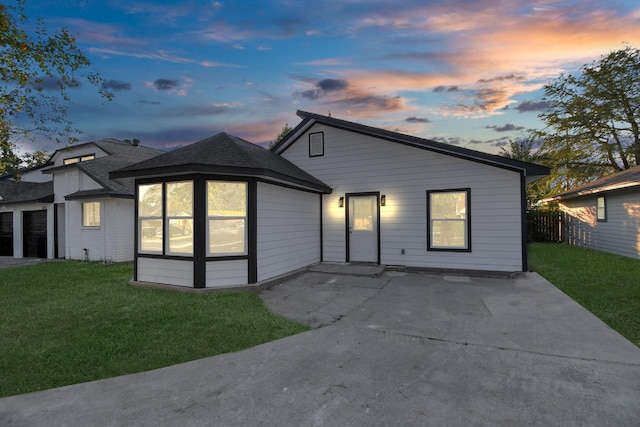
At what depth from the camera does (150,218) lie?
7.18m

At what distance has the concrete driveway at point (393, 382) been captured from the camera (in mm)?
2480

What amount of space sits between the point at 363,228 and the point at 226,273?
4.66m

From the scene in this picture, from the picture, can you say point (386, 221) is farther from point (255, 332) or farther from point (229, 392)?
point (229, 392)

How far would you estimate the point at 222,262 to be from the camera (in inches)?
262

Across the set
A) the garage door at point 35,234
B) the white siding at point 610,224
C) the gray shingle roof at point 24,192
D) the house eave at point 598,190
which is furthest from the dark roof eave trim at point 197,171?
the white siding at point 610,224

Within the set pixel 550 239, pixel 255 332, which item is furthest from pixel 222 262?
pixel 550 239

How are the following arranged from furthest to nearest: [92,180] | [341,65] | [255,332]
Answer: [92,180] → [341,65] → [255,332]

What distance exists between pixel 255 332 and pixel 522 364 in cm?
326

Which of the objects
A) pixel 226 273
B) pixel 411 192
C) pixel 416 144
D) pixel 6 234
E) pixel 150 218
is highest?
pixel 416 144

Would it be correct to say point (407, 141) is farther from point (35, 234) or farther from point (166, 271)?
point (35, 234)

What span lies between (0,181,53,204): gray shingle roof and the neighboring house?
23.0 m

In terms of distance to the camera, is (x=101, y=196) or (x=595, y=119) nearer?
(x=101, y=196)

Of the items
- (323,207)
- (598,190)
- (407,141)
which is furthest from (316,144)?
(598,190)

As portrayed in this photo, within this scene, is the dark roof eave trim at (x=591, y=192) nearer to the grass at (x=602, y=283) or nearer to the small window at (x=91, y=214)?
the grass at (x=602, y=283)
